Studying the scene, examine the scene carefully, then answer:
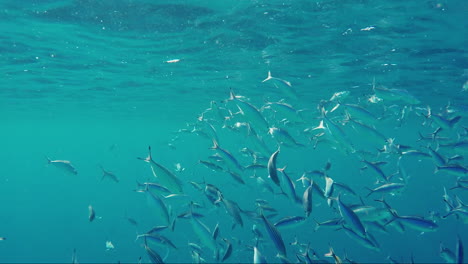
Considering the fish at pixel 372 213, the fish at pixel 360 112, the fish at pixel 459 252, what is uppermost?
the fish at pixel 360 112

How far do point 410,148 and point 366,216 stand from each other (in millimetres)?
3115

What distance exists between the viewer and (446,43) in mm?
13219

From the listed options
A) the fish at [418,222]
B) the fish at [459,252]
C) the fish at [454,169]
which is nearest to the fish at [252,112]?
the fish at [418,222]

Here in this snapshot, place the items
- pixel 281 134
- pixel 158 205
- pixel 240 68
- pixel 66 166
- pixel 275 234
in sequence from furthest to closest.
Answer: pixel 240 68 → pixel 66 166 → pixel 281 134 → pixel 158 205 → pixel 275 234

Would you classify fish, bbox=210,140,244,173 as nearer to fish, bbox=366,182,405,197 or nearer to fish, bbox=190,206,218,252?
fish, bbox=190,206,218,252

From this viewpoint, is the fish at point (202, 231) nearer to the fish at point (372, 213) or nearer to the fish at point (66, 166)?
the fish at point (372, 213)

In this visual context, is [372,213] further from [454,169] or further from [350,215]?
[454,169]

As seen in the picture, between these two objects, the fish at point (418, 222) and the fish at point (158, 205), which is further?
the fish at point (418, 222)

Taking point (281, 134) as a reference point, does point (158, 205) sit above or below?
below

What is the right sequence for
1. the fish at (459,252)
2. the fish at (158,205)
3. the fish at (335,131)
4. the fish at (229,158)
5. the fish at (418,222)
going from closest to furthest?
1. the fish at (459,252)
2. the fish at (158,205)
3. the fish at (418,222)
4. the fish at (335,131)
5. the fish at (229,158)

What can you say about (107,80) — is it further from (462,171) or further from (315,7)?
(462,171)

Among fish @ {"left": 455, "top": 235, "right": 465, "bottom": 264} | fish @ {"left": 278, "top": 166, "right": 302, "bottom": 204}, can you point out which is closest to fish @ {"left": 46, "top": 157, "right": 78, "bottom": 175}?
fish @ {"left": 278, "top": 166, "right": 302, "bottom": 204}

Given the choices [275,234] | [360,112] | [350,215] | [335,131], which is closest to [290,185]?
[350,215]

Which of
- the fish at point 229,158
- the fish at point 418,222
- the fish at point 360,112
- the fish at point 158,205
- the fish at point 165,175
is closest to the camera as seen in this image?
the fish at point 165,175
